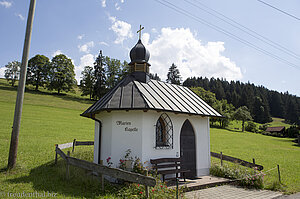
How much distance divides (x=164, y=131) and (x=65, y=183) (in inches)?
183

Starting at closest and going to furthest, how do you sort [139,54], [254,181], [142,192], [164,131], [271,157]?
[142,192], [254,181], [164,131], [139,54], [271,157]

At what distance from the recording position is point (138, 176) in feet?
19.8

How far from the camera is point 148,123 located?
344 inches

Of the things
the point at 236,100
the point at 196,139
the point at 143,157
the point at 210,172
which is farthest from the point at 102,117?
the point at 236,100

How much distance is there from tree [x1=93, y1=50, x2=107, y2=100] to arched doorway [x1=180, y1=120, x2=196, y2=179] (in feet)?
152

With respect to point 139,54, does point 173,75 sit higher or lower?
higher

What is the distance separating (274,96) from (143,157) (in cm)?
11131

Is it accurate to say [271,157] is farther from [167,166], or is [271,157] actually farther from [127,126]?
[127,126]

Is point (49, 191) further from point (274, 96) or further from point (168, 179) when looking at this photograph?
point (274, 96)

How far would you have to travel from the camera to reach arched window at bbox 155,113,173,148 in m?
9.23

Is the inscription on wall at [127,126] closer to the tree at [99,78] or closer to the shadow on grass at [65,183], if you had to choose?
the shadow on grass at [65,183]

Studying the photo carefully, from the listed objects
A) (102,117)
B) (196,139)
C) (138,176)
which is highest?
(102,117)

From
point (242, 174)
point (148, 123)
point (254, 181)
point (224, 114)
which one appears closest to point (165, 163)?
point (148, 123)

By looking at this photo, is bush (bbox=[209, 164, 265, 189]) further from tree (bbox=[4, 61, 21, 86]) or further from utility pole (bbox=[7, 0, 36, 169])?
tree (bbox=[4, 61, 21, 86])
